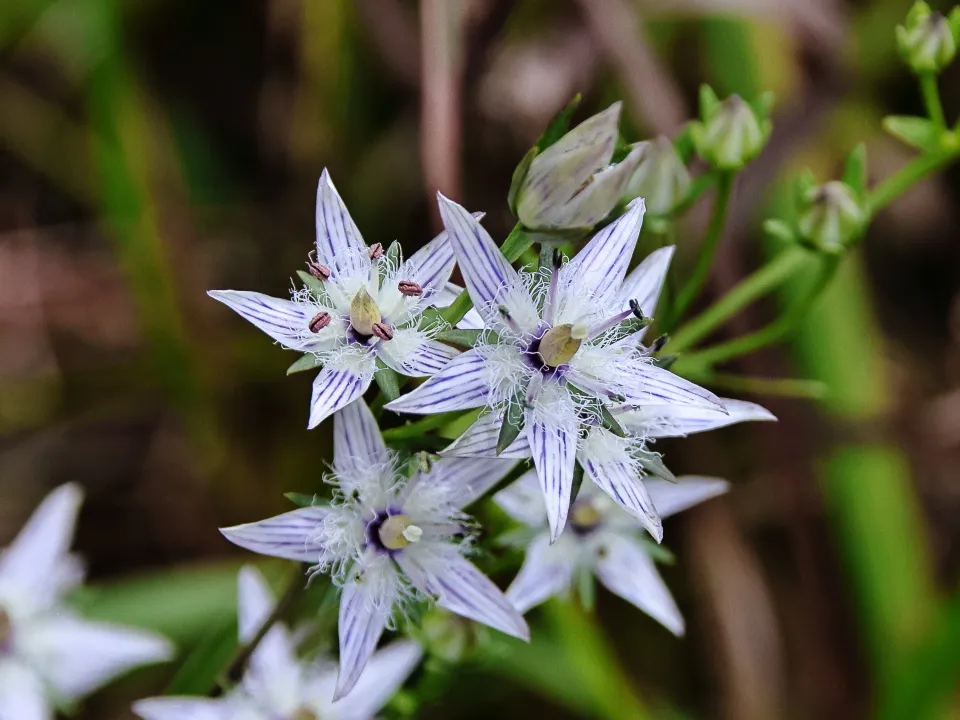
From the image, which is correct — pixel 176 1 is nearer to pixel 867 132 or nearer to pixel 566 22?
pixel 566 22

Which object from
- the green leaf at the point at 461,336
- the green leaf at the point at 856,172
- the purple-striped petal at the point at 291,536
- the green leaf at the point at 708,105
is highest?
the green leaf at the point at 461,336

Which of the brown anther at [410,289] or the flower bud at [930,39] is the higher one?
the brown anther at [410,289]

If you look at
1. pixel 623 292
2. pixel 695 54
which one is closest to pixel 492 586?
pixel 623 292

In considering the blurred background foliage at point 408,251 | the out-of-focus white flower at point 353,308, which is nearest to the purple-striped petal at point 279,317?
the out-of-focus white flower at point 353,308

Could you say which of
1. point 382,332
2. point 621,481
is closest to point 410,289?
point 382,332

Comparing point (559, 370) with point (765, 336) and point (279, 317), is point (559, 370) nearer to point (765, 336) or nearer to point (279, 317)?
point (279, 317)

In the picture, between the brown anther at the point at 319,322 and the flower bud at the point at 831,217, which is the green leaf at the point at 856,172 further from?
the brown anther at the point at 319,322

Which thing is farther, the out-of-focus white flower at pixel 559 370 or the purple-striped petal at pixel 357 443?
the purple-striped petal at pixel 357 443
